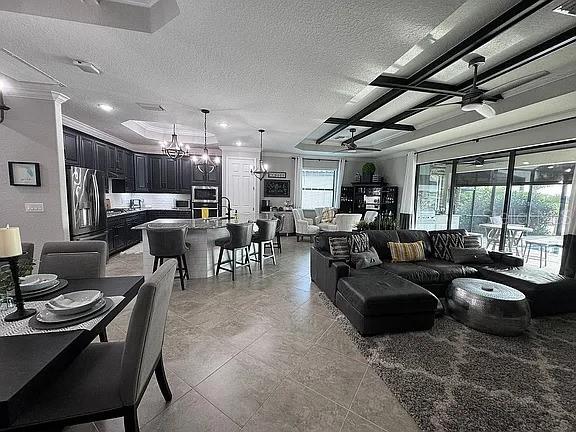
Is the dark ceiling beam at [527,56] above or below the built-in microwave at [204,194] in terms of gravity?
above

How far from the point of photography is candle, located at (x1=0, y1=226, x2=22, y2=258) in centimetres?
123

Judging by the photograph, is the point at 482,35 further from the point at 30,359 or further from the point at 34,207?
the point at 34,207

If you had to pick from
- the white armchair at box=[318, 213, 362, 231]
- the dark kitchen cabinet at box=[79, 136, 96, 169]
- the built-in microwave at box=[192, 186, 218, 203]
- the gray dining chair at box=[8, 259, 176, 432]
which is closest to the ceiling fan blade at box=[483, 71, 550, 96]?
the white armchair at box=[318, 213, 362, 231]

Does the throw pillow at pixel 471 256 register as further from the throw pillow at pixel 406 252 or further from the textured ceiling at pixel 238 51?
the textured ceiling at pixel 238 51

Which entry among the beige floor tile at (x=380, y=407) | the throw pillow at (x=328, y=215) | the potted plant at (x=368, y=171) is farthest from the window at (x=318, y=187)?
the beige floor tile at (x=380, y=407)

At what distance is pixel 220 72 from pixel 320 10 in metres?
1.31

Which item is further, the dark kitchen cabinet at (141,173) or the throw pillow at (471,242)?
the dark kitchen cabinet at (141,173)

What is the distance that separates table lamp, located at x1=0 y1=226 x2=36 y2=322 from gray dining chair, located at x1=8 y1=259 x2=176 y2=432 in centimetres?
39

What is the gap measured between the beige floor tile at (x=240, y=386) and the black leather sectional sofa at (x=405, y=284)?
1120mm

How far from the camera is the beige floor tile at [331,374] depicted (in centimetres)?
186

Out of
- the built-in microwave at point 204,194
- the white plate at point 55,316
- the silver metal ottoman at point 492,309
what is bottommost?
the silver metal ottoman at point 492,309

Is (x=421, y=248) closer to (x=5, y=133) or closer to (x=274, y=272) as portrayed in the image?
(x=274, y=272)

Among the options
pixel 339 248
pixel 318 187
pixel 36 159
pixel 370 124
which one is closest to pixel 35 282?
pixel 36 159

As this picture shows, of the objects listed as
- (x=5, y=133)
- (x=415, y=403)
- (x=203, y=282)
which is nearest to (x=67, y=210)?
(x=5, y=133)
